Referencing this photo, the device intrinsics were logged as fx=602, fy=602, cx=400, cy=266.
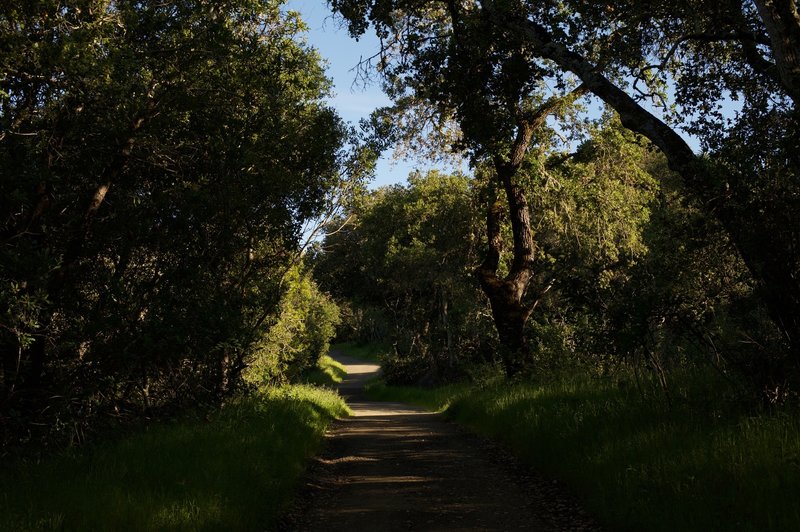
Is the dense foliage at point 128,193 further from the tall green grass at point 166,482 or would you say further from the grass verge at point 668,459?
the grass verge at point 668,459

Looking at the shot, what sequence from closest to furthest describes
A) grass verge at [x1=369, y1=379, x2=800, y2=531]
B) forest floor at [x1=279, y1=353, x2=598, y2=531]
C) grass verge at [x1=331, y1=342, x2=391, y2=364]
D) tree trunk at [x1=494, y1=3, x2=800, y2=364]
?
grass verge at [x1=369, y1=379, x2=800, y2=531] < tree trunk at [x1=494, y1=3, x2=800, y2=364] < forest floor at [x1=279, y1=353, x2=598, y2=531] < grass verge at [x1=331, y1=342, x2=391, y2=364]

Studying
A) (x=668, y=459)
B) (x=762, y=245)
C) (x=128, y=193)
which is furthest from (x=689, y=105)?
(x=128, y=193)

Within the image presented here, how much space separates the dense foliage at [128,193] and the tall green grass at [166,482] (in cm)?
116

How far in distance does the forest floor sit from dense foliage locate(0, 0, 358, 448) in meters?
3.02

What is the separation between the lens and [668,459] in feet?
22.5

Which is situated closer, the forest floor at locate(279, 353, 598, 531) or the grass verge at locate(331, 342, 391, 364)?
the forest floor at locate(279, 353, 598, 531)

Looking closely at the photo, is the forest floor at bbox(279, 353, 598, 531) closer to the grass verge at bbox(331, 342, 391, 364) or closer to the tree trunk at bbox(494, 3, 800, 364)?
the tree trunk at bbox(494, 3, 800, 364)

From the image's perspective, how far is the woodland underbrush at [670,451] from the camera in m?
5.54

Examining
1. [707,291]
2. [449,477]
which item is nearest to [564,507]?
[449,477]

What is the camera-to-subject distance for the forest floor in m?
7.23

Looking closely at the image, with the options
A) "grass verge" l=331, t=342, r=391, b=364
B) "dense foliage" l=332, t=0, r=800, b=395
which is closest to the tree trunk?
"dense foliage" l=332, t=0, r=800, b=395

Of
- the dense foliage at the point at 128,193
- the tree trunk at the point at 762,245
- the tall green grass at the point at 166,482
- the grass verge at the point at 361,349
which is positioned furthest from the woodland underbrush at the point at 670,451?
the grass verge at the point at 361,349

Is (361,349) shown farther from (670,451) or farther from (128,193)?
(670,451)

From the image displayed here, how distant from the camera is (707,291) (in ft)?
28.3
